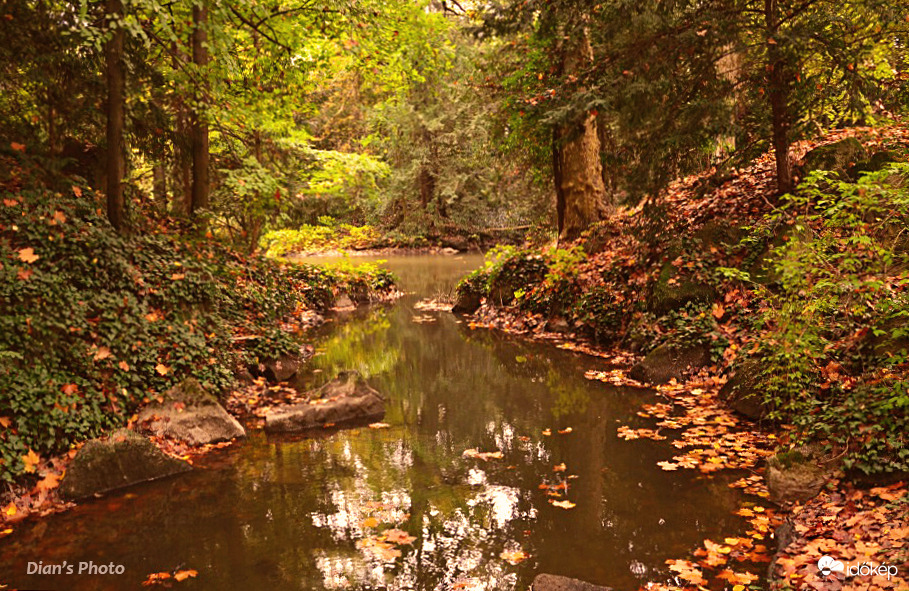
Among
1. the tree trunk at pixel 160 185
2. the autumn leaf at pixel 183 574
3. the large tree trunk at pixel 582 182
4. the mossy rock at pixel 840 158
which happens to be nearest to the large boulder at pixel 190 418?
the autumn leaf at pixel 183 574

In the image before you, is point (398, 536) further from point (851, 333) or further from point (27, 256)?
point (27, 256)

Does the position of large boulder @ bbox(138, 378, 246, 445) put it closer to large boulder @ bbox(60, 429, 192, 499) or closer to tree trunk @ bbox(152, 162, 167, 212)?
large boulder @ bbox(60, 429, 192, 499)

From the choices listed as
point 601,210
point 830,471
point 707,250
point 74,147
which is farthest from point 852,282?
point 74,147

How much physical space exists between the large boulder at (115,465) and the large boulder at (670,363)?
678 cm

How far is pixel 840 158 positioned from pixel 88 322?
37.0 feet

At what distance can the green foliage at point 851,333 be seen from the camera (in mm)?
4828

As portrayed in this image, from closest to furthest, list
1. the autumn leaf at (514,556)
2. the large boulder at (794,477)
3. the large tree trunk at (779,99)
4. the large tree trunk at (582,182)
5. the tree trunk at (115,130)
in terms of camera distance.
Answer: the autumn leaf at (514,556) < the large boulder at (794,477) < the tree trunk at (115,130) < the large tree trunk at (779,99) < the large tree trunk at (582,182)

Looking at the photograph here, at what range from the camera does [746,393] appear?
739 cm

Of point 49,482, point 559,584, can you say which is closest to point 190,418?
point 49,482

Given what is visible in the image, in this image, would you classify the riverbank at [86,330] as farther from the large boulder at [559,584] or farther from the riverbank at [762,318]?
the riverbank at [762,318]

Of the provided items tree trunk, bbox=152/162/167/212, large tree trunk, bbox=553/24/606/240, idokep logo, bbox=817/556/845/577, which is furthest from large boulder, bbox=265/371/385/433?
tree trunk, bbox=152/162/167/212

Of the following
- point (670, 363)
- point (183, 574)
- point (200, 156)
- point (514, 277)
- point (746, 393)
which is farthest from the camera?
point (514, 277)

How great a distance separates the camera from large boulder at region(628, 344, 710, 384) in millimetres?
9125

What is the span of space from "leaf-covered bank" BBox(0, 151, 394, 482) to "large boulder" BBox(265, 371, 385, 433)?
1224 millimetres
